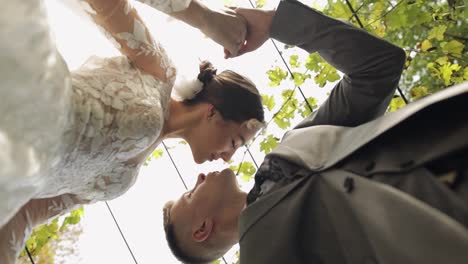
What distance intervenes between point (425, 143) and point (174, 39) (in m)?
0.73

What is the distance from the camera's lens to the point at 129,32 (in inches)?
33.5

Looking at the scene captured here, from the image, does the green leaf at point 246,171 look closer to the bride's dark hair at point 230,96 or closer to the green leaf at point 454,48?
the bride's dark hair at point 230,96

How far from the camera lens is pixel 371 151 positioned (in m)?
0.65

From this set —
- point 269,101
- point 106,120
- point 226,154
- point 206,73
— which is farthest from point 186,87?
point 269,101

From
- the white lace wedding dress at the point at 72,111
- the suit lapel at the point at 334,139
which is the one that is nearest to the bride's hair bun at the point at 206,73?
the white lace wedding dress at the point at 72,111

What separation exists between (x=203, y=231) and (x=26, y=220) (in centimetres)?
38

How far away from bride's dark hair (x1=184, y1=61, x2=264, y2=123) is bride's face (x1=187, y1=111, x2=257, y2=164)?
20mm

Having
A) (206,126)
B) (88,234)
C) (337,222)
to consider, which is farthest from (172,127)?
(88,234)

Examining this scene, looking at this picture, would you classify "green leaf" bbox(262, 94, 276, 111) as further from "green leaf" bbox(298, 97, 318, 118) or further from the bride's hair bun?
the bride's hair bun

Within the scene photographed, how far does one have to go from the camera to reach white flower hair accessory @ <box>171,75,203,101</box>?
105 centimetres

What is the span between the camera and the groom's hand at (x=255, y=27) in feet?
2.81

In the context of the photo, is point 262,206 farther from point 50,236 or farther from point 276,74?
point 50,236

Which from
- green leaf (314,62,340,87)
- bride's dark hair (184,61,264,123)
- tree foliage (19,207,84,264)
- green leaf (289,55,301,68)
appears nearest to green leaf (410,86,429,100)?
green leaf (314,62,340,87)

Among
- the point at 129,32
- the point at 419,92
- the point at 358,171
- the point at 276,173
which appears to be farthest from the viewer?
the point at 419,92
